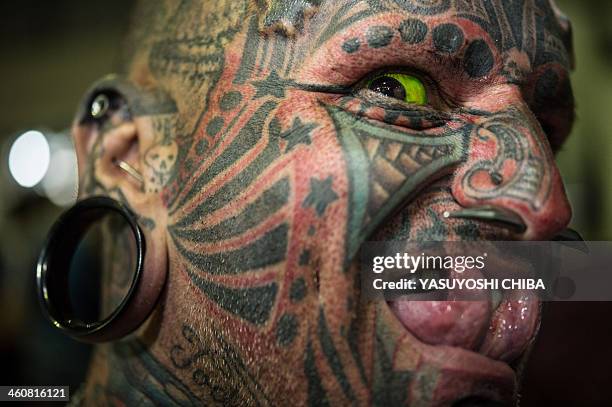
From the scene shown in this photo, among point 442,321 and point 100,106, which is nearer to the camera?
point 442,321

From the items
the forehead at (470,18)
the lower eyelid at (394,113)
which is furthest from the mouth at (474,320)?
the forehead at (470,18)

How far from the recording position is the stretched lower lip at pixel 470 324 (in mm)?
824

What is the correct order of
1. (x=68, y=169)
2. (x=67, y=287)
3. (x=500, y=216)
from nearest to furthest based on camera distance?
(x=500, y=216) < (x=67, y=287) < (x=68, y=169)

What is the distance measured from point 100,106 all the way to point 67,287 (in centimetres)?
32

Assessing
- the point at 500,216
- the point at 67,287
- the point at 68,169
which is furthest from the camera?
the point at 68,169

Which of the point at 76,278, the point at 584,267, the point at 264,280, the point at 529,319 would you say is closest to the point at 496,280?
the point at 529,319

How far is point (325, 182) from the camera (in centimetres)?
81

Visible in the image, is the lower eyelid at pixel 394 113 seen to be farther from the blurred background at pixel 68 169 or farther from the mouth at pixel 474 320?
the blurred background at pixel 68 169

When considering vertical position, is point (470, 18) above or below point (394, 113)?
above

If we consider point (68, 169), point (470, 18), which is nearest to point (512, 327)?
point (470, 18)

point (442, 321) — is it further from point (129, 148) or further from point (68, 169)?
point (68, 169)

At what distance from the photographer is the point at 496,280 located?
0.87 metres

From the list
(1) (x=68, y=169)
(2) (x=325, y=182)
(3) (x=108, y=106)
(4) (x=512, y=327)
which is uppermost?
(3) (x=108, y=106)

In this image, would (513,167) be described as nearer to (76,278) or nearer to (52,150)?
(76,278)
